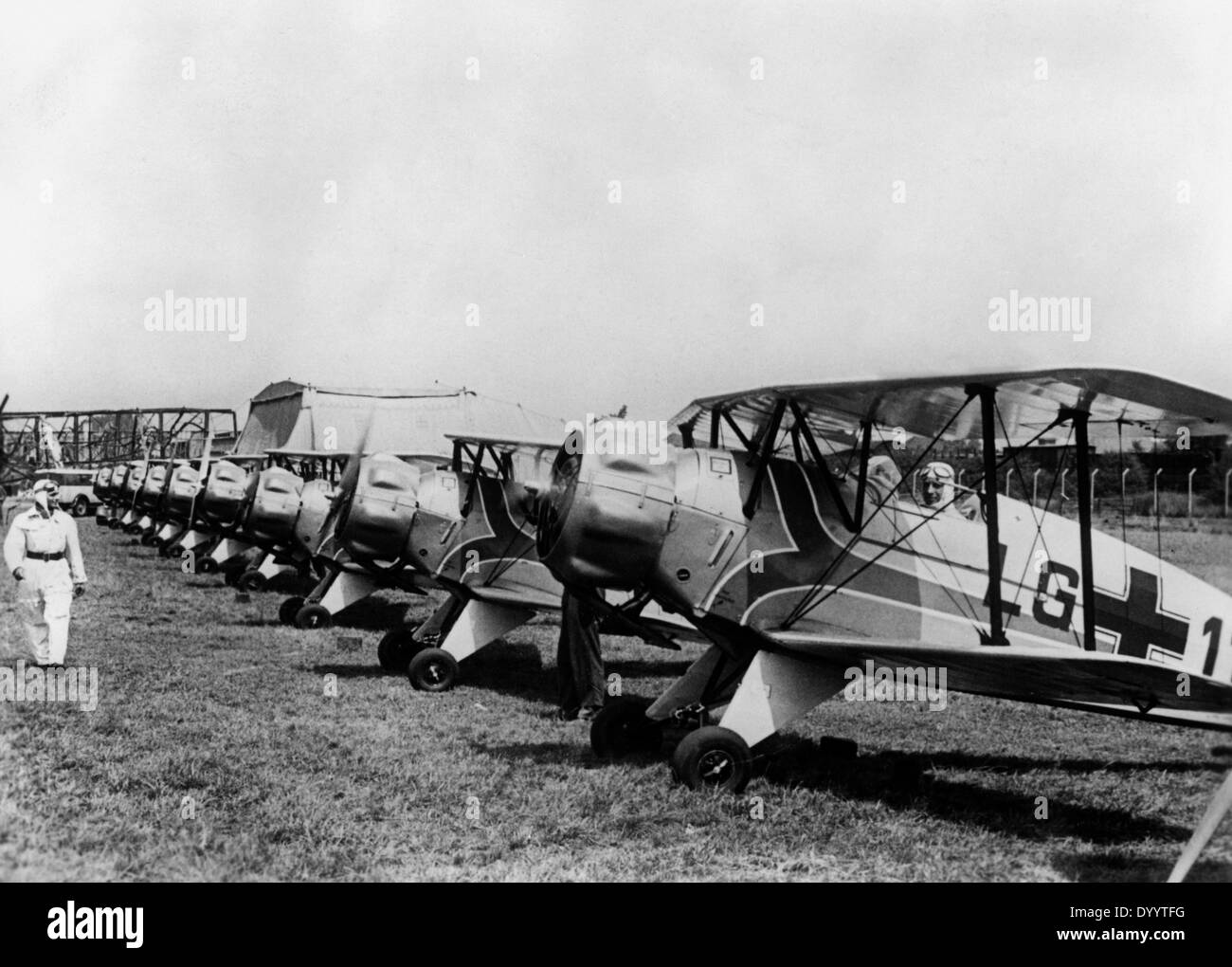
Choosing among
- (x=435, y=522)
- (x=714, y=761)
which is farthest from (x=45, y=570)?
(x=714, y=761)

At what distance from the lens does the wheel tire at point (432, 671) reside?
33.0 feet

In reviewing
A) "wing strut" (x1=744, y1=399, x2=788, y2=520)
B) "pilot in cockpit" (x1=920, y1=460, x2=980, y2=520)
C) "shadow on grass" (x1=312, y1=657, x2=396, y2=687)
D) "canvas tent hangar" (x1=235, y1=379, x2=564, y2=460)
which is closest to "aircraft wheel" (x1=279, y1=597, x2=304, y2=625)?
"shadow on grass" (x1=312, y1=657, x2=396, y2=687)

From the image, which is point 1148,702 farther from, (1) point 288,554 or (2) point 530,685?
(1) point 288,554

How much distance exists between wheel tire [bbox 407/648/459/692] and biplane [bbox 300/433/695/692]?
308 millimetres

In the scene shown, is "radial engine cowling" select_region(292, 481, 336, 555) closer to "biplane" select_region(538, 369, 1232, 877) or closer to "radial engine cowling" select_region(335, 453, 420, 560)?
"radial engine cowling" select_region(335, 453, 420, 560)

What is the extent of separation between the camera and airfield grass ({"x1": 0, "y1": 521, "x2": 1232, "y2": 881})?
16.2 ft

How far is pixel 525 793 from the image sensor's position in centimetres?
613

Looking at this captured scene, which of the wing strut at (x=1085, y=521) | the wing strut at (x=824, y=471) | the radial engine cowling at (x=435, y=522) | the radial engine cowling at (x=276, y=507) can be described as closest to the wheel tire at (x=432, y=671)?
the radial engine cowling at (x=435, y=522)

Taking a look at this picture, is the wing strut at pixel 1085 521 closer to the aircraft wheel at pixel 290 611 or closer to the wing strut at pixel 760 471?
the wing strut at pixel 760 471

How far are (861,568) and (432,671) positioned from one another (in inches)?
193

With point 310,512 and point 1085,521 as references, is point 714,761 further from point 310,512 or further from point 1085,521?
point 310,512

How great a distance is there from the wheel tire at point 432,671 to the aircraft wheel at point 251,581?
9361mm

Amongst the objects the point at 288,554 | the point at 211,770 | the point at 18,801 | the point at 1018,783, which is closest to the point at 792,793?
the point at 1018,783

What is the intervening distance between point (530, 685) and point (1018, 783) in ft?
16.3
